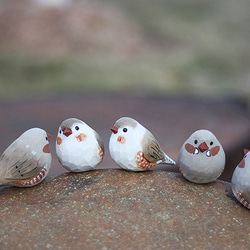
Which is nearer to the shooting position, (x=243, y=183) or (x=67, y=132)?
(x=243, y=183)

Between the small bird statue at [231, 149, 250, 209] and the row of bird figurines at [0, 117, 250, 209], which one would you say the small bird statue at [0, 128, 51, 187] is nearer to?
the row of bird figurines at [0, 117, 250, 209]

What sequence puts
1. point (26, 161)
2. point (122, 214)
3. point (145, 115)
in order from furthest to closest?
point (145, 115) < point (26, 161) < point (122, 214)

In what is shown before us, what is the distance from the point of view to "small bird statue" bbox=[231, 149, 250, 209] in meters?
1.45

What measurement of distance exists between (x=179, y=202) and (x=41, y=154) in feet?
1.90

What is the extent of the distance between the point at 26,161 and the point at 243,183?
832 millimetres

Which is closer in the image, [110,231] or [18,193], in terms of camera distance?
[110,231]

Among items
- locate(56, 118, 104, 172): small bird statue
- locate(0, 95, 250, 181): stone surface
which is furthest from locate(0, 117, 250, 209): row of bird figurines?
locate(0, 95, 250, 181): stone surface

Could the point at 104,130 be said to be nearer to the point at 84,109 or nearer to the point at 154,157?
the point at 84,109

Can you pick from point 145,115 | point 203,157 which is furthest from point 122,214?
point 145,115

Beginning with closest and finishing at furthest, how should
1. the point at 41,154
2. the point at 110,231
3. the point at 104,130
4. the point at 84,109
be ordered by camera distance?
the point at 110,231 → the point at 41,154 → the point at 104,130 → the point at 84,109

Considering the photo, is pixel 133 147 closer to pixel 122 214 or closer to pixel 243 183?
pixel 122 214

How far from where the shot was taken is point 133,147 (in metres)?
1.62

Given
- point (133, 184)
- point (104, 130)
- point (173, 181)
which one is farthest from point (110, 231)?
point (104, 130)

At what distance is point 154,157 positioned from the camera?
1653 mm
